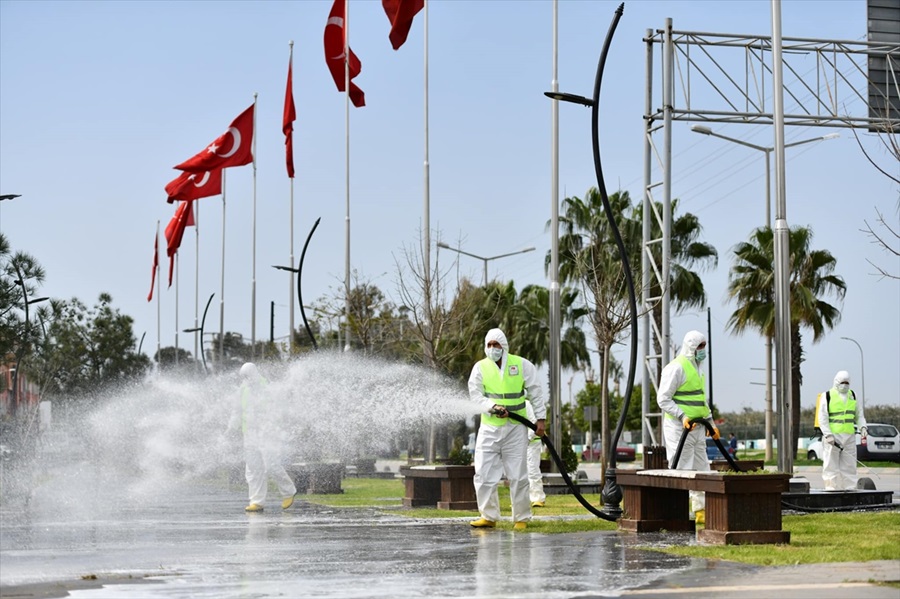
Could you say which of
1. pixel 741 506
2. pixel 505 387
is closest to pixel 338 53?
pixel 505 387

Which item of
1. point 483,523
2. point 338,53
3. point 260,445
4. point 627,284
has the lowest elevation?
point 483,523

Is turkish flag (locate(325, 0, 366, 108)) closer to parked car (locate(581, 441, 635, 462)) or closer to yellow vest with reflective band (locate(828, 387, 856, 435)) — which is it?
yellow vest with reflective band (locate(828, 387, 856, 435))

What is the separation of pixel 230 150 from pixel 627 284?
2551cm

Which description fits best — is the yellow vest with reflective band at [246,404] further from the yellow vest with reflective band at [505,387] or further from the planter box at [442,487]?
the yellow vest with reflective band at [505,387]

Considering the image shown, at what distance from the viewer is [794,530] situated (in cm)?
1377

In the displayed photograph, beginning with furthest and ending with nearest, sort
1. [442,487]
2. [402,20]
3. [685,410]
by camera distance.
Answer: [402,20] → [442,487] → [685,410]

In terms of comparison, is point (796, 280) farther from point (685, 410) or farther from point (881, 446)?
point (685, 410)

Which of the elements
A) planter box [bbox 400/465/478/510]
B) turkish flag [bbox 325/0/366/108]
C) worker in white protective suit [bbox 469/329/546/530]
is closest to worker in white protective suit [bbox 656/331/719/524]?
worker in white protective suit [bbox 469/329/546/530]

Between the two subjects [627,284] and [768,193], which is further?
[768,193]

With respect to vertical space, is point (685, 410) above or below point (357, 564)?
above

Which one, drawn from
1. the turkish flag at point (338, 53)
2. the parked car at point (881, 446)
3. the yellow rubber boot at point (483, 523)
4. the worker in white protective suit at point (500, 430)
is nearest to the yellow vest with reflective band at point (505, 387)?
the worker in white protective suit at point (500, 430)

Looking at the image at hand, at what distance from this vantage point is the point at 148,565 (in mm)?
10727

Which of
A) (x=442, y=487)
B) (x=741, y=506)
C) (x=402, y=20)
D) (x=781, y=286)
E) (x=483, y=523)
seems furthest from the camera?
(x=402, y=20)

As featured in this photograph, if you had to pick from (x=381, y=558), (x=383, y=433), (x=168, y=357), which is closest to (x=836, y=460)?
(x=383, y=433)
